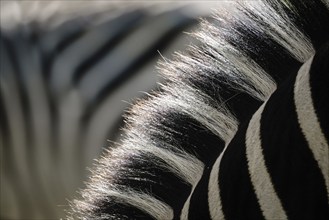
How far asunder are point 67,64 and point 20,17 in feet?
0.81

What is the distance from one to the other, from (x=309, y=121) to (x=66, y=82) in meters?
1.96

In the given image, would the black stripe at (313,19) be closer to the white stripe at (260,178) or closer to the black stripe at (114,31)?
the white stripe at (260,178)

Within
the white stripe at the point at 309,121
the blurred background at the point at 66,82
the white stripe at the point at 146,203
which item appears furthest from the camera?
the blurred background at the point at 66,82

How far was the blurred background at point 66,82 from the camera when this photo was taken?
257cm

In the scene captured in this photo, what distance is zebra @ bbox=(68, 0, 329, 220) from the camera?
0.65 m

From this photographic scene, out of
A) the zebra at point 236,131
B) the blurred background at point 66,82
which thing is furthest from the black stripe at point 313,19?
the blurred background at point 66,82

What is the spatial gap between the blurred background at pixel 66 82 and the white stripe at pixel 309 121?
73.0 inches

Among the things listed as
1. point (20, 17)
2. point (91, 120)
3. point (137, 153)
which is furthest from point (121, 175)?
point (20, 17)

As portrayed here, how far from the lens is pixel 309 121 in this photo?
650mm

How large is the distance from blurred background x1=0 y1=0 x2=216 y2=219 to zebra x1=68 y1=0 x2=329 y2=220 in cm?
173

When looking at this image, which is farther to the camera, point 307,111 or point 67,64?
point 67,64

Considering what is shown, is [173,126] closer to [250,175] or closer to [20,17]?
[250,175]

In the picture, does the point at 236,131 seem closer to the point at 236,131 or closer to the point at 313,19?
the point at 236,131

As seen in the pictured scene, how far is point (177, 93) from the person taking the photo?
0.77m
